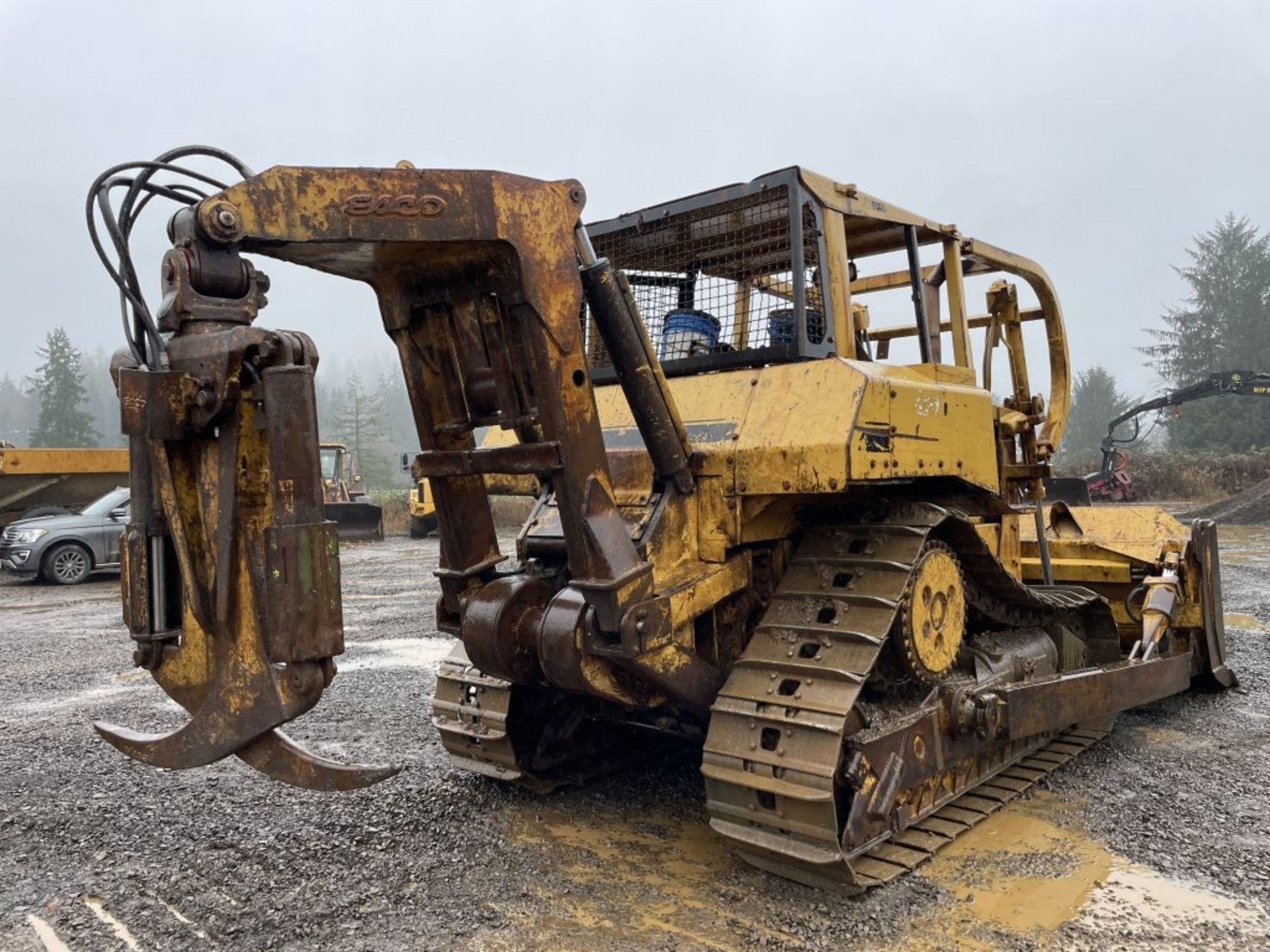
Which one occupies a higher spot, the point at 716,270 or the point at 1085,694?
the point at 716,270

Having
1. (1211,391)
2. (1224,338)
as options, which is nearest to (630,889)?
(1211,391)

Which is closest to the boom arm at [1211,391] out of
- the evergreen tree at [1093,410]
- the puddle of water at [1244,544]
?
the puddle of water at [1244,544]

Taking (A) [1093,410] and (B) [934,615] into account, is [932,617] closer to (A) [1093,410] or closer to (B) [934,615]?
(B) [934,615]

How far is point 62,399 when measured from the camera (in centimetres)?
5209

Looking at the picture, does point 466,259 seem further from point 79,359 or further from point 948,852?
point 79,359

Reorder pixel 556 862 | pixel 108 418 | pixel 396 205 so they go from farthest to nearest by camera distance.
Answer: pixel 108 418, pixel 556 862, pixel 396 205

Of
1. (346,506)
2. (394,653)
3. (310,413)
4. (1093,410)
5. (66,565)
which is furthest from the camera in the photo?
(1093,410)

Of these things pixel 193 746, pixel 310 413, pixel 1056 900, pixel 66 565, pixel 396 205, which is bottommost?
pixel 1056 900

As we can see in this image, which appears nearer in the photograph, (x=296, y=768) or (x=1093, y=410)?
(x=296, y=768)

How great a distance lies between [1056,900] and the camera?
137 inches

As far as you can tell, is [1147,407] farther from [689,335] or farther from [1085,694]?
[689,335]

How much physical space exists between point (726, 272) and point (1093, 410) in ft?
222

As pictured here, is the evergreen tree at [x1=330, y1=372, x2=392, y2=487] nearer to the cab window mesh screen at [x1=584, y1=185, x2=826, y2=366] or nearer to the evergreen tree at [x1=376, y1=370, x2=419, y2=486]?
the evergreen tree at [x1=376, y1=370, x2=419, y2=486]

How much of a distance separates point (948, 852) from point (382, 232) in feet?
10.3
